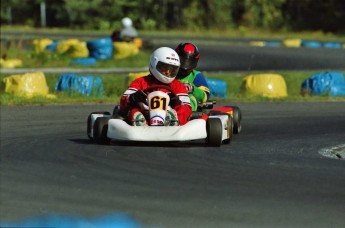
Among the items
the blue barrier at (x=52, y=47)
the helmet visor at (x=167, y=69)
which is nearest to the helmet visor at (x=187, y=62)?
the helmet visor at (x=167, y=69)

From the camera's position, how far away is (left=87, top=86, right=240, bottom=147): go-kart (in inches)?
365

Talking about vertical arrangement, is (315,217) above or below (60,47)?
above

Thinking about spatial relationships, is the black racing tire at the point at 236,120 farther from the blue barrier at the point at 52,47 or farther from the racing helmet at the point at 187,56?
the blue barrier at the point at 52,47

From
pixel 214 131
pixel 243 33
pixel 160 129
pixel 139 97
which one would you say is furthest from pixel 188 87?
pixel 243 33

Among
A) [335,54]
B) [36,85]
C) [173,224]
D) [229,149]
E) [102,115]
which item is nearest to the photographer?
[173,224]

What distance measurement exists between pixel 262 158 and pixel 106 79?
10.7m

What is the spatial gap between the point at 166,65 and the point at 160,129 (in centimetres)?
90

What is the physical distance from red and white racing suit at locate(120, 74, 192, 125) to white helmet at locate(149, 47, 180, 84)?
0.33ft

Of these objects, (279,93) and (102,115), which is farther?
(279,93)

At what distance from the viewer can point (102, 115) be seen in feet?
33.6

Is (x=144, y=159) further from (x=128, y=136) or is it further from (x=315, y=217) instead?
(x=315, y=217)

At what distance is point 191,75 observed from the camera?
36.2 ft

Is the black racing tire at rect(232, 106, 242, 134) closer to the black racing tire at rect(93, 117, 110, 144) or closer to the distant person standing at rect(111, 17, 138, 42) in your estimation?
the black racing tire at rect(93, 117, 110, 144)

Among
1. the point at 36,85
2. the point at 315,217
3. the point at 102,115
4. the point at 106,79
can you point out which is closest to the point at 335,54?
the point at 106,79
